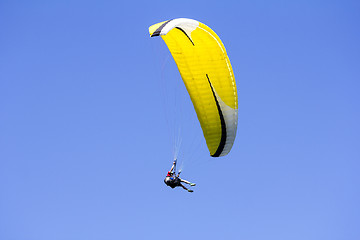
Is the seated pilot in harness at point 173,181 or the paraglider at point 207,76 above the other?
the paraglider at point 207,76

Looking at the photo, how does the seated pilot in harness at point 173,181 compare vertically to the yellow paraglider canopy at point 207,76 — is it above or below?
below

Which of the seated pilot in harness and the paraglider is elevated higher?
the paraglider

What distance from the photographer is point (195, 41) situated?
105ft

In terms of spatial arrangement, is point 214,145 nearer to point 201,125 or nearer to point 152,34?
point 201,125

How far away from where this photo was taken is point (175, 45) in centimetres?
3170

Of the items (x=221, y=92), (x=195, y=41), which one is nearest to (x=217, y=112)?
(x=221, y=92)

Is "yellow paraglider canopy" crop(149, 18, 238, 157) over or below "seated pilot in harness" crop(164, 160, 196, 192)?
over

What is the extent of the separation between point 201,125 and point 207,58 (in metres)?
2.92

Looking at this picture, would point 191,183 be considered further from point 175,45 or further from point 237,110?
point 175,45

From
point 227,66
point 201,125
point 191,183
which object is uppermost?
point 227,66

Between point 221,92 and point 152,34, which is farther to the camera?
point 221,92

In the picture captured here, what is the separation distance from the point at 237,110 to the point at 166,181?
451 centimetres

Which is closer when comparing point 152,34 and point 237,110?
point 152,34

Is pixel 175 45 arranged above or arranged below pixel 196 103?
above
